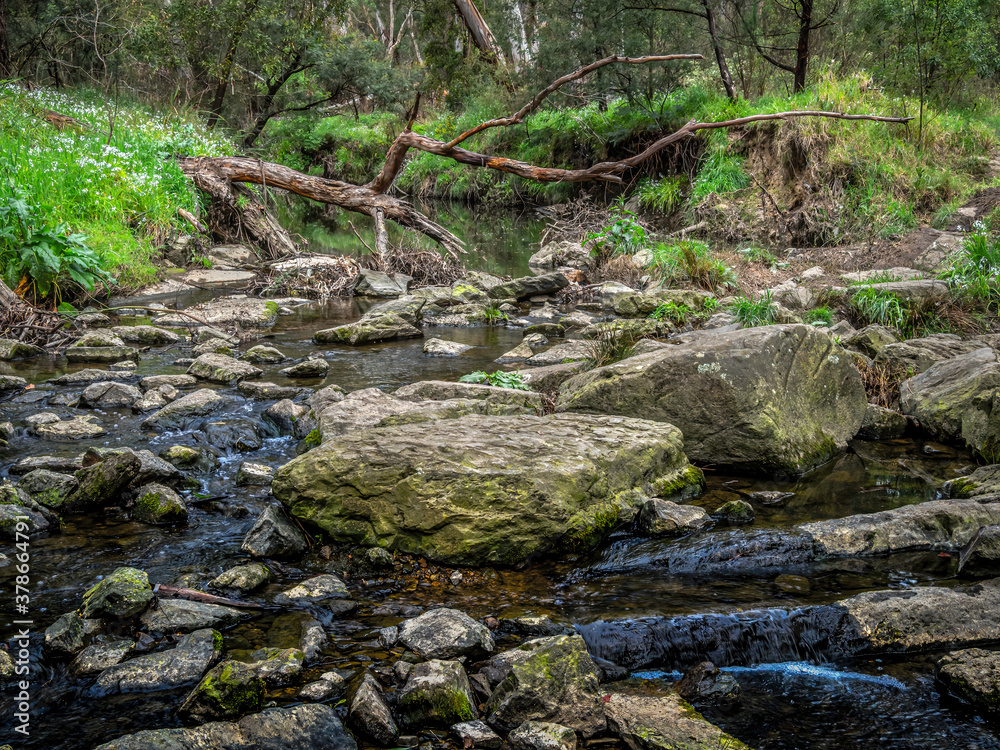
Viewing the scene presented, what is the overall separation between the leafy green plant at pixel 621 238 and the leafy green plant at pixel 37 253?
6.65 meters

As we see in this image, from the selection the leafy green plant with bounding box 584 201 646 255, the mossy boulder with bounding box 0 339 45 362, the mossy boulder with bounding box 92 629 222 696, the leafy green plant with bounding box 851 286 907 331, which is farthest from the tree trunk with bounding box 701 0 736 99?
the mossy boulder with bounding box 92 629 222 696

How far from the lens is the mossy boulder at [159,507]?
3.38 m

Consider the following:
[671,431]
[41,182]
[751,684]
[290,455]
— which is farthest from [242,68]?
[751,684]

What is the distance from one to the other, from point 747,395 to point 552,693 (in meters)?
2.42

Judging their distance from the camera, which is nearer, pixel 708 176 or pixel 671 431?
pixel 671 431

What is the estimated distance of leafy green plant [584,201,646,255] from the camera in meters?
10.2

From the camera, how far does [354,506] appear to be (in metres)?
3.15

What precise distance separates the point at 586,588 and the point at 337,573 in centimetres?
105

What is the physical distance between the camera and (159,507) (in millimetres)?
3395

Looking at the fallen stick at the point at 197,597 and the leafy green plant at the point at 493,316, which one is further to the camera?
the leafy green plant at the point at 493,316

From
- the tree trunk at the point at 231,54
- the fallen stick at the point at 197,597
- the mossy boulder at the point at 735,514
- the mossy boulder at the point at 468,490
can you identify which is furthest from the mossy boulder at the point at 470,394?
the tree trunk at the point at 231,54

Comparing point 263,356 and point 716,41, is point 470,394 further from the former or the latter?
point 716,41

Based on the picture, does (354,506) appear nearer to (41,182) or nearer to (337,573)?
(337,573)

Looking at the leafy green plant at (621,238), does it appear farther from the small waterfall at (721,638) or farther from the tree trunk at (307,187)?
the small waterfall at (721,638)
